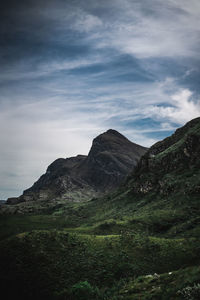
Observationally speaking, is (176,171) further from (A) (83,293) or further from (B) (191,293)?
(B) (191,293)

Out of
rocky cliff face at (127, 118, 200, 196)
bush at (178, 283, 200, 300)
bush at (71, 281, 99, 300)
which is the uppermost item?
rocky cliff face at (127, 118, 200, 196)

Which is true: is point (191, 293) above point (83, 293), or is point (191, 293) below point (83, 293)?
above

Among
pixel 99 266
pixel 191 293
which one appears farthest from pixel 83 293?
pixel 191 293

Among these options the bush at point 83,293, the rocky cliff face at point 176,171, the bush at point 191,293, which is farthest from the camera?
the rocky cliff face at point 176,171

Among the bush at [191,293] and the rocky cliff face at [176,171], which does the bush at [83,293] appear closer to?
the bush at [191,293]

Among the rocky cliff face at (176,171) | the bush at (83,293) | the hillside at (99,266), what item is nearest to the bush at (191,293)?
the hillside at (99,266)

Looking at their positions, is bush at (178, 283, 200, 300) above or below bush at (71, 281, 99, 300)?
above

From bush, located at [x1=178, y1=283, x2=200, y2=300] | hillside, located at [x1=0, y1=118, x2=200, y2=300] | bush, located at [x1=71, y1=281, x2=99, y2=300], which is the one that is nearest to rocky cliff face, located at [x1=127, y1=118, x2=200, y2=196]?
hillside, located at [x1=0, y1=118, x2=200, y2=300]

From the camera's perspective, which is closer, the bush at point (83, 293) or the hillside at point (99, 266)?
the hillside at point (99, 266)

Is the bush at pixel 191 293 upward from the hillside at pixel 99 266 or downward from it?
upward

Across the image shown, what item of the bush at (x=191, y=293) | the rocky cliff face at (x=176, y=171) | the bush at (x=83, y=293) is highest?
the rocky cliff face at (x=176, y=171)

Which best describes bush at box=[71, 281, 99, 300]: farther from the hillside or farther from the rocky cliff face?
the rocky cliff face

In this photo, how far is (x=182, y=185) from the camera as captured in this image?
2672 inches

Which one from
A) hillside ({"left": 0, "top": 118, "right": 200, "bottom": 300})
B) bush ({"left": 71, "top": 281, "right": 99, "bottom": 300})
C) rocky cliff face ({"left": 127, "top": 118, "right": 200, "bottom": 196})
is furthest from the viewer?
rocky cliff face ({"left": 127, "top": 118, "right": 200, "bottom": 196})
